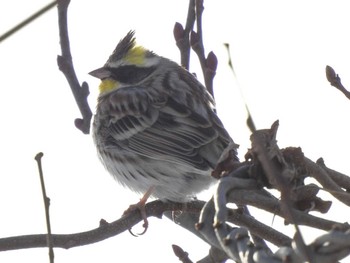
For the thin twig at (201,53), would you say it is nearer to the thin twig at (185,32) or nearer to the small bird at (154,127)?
the thin twig at (185,32)

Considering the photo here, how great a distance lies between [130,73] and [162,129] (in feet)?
4.52

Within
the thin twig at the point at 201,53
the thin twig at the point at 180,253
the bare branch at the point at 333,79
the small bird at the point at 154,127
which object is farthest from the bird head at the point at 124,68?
the bare branch at the point at 333,79

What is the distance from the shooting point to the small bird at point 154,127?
7320 millimetres

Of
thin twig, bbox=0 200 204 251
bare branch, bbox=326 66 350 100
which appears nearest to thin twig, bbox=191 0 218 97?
thin twig, bbox=0 200 204 251

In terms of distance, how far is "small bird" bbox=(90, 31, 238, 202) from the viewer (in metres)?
7.32

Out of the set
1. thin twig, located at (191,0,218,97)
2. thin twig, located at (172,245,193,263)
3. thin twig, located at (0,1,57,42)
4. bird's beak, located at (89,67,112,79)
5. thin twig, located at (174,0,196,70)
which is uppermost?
bird's beak, located at (89,67,112,79)

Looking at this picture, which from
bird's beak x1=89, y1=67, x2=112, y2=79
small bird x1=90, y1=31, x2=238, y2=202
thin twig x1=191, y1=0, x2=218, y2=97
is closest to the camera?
thin twig x1=191, y1=0, x2=218, y2=97

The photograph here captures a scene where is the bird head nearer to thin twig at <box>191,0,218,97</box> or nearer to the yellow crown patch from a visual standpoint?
the yellow crown patch

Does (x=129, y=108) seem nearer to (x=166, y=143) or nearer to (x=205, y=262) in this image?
(x=166, y=143)

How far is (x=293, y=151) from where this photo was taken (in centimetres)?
353

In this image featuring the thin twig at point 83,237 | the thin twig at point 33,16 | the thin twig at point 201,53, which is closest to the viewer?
the thin twig at point 33,16

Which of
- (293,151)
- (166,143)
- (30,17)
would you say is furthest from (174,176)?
(30,17)

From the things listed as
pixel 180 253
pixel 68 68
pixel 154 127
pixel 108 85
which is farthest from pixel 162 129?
pixel 180 253

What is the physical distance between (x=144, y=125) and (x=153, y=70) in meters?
1.32
